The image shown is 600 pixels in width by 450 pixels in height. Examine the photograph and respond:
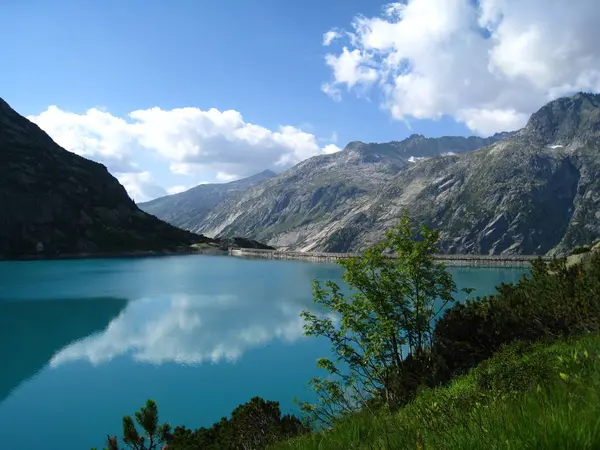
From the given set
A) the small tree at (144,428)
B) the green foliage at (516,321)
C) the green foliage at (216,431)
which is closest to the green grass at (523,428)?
the green foliage at (216,431)

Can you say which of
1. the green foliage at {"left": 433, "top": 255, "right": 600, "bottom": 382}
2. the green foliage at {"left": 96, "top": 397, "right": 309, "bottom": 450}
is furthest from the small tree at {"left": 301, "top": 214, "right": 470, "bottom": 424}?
the green foliage at {"left": 96, "top": 397, "right": 309, "bottom": 450}

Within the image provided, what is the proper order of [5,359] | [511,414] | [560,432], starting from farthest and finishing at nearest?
1. [5,359]
2. [511,414]
3. [560,432]

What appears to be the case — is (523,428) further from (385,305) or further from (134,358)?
(134,358)

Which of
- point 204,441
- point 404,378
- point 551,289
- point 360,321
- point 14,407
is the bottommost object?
point 14,407

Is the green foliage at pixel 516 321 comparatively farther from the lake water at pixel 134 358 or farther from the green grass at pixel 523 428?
the green grass at pixel 523 428

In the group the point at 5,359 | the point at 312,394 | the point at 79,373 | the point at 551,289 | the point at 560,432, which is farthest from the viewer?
the point at 5,359

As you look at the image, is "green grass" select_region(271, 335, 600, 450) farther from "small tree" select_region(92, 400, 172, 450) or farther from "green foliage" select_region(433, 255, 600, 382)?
"green foliage" select_region(433, 255, 600, 382)

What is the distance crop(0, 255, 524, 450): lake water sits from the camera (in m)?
30.3

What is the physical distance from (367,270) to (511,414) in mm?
21705

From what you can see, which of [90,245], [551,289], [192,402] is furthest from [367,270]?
[90,245]

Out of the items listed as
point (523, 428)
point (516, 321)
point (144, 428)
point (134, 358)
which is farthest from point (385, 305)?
point (134, 358)

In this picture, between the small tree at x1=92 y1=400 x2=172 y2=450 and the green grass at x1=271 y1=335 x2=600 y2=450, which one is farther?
the small tree at x1=92 y1=400 x2=172 y2=450

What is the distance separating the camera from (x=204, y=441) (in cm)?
1802

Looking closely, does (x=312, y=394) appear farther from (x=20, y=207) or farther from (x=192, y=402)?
(x=20, y=207)
